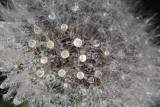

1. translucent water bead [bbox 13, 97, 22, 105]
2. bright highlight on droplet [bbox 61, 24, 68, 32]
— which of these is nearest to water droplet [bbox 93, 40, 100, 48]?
bright highlight on droplet [bbox 61, 24, 68, 32]

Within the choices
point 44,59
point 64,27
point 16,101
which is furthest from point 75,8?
point 16,101

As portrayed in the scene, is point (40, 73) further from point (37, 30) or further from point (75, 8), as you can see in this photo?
point (75, 8)

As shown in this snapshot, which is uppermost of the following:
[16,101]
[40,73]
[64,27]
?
[64,27]

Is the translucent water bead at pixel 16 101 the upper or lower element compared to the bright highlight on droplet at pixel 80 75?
lower

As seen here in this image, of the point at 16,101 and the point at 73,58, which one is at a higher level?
the point at 73,58

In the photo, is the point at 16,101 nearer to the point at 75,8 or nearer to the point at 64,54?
the point at 64,54

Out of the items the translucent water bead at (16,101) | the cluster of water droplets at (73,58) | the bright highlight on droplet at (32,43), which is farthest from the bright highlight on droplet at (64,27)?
the translucent water bead at (16,101)

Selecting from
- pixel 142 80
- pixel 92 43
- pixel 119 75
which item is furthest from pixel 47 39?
pixel 142 80

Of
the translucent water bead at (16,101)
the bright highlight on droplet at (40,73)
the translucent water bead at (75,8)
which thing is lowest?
the translucent water bead at (16,101)

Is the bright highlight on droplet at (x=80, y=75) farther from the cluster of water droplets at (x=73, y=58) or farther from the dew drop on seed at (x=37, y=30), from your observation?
the dew drop on seed at (x=37, y=30)

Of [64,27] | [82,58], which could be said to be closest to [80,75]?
[82,58]

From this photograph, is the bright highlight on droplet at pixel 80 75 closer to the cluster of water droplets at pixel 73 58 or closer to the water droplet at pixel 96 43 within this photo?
the cluster of water droplets at pixel 73 58
